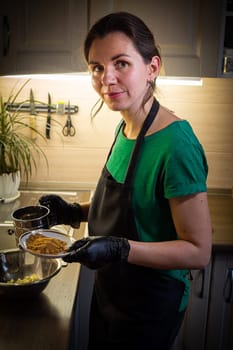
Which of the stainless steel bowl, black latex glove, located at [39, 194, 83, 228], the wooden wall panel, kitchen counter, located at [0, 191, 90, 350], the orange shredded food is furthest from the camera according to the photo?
the wooden wall panel

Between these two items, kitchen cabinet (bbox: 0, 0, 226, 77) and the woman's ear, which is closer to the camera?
the woman's ear

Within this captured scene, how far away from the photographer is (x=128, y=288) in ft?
3.61

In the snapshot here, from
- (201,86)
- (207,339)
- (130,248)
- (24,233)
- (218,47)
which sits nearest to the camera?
(130,248)

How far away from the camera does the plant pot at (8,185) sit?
5.66 feet

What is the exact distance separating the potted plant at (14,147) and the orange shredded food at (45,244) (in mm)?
703

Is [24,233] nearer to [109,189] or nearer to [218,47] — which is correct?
[109,189]

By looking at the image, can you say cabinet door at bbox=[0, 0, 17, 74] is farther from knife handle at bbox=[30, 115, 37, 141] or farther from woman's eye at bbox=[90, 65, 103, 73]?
woman's eye at bbox=[90, 65, 103, 73]

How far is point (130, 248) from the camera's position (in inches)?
37.5

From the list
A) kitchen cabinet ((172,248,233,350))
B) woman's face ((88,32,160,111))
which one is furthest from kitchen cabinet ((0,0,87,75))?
kitchen cabinet ((172,248,233,350))

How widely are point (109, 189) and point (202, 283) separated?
0.70 m

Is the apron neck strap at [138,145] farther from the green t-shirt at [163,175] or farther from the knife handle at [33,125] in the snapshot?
the knife handle at [33,125]

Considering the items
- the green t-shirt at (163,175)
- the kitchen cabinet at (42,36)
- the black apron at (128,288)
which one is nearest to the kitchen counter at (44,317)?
the black apron at (128,288)

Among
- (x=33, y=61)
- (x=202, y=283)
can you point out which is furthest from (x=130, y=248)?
(x=33, y=61)

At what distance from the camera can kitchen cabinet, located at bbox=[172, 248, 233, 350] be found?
156cm
